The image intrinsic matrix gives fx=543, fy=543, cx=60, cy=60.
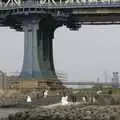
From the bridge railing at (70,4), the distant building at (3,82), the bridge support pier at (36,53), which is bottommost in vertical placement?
the distant building at (3,82)

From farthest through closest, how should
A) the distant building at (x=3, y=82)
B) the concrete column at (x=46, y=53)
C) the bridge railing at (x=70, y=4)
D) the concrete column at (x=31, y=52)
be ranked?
the concrete column at (x=46, y=53)
the distant building at (x=3, y=82)
the concrete column at (x=31, y=52)
the bridge railing at (x=70, y=4)

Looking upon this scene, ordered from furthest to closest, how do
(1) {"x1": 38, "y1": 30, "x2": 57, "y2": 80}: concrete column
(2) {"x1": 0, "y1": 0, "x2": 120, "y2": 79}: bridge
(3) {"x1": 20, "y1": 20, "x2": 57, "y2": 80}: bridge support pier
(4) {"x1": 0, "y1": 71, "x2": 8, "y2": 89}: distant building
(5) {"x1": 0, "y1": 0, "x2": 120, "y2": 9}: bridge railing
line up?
(1) {"x1": 38, "y1": 30, "x2": 57, "y2": 80}: concrete column → (4) {"x1": 0, "y1": 71, "x2": 8, "y2": 89}: distant building → (3) {"x1": 20, "y1": 20, "x2": 57, "y2": 80}: bridge support pier → (2) {"x1": 0, "y1": 0, "x2": 120, "y2": 79}: bridge → (5) {"x1": 0, "y1": 0, "x2": 120, "y2": 9}: bridge railing

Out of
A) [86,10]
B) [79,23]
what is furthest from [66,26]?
[86,10]

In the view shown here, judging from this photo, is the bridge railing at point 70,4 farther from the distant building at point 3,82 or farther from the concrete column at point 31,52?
the distant building at point 3,82

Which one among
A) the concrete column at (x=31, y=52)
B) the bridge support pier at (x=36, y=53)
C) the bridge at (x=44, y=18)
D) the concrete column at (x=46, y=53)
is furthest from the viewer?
the concrete column at (x=46, y=53)

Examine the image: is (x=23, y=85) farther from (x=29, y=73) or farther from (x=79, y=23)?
(x=79, y=23)

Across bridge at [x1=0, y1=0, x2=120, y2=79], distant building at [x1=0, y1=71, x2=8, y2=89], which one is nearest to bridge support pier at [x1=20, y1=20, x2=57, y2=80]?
bridge at [x1=0, y1=0, x2=120, y2=79]

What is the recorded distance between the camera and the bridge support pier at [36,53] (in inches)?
3858

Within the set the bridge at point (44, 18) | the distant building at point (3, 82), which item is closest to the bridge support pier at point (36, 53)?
the bridge at point (44, 18)

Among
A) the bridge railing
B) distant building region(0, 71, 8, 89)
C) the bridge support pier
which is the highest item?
the bridge railing

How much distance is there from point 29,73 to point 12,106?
912 inches

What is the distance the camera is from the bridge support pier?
98.0 meters

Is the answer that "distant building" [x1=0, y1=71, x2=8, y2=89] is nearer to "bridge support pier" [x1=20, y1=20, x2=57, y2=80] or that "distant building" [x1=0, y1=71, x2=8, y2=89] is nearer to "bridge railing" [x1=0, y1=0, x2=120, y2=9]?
"bridge support pier" [x1=20, y1=20, x2=57, y2=80]

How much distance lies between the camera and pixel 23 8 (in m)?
95.6
